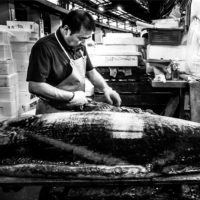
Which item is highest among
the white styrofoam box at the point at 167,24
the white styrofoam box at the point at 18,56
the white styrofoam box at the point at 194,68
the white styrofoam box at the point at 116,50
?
the white styrofoam box at the point at 167,24

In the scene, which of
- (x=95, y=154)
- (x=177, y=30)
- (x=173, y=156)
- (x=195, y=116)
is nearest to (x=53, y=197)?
(x=95, y=154)

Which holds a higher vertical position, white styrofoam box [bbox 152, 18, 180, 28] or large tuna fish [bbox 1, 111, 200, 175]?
white styrofoam box [bbox 152, 18, 180, 28]

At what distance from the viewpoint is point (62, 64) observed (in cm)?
318

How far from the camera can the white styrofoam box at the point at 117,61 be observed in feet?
17.0

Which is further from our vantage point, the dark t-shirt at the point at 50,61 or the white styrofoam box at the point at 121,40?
the white styrofoam box at the point at 121,40

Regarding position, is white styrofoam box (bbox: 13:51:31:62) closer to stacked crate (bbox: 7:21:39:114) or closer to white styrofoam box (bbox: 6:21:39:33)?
stacked crate (bbox: 7:21:39:114)

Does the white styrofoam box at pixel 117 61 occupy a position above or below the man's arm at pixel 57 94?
above

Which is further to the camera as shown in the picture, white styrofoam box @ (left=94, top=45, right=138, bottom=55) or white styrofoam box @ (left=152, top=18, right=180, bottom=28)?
white styrofoam box @ (left=94, top=45, right=138, bottom=55)

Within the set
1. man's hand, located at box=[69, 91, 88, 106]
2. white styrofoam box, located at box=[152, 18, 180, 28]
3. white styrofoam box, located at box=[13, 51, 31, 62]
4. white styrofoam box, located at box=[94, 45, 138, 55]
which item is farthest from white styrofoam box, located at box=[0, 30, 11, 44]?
white styrofoam box, located at box=[152, 18, 180, 28]

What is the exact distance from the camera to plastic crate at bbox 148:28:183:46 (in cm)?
485

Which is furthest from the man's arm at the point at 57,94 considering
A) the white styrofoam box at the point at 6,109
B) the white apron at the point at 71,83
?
the white styrofoam box at the point at 6,109

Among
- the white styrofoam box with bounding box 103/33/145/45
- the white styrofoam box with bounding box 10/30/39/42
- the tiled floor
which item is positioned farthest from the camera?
the white styrofoam box with bounding box 103/33/145/45

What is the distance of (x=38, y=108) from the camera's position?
3.32 m

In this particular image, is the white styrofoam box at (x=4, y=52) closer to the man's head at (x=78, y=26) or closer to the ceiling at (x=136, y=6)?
the man's head at (x=78, y=26)
